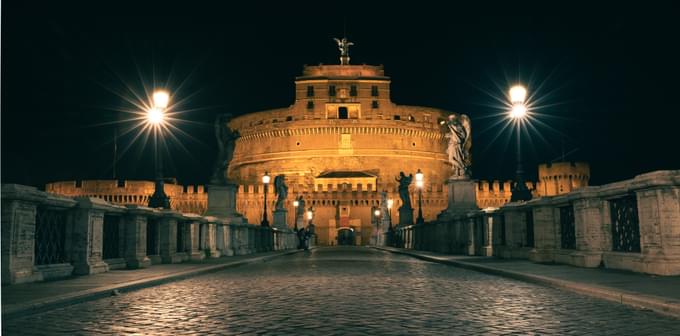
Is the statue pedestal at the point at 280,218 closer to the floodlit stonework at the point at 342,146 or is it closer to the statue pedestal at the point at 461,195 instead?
the statue pedestal at the point at 461,195

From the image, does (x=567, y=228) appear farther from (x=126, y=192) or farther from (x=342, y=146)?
(x=342, y=146)

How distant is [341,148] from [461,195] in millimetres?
63430

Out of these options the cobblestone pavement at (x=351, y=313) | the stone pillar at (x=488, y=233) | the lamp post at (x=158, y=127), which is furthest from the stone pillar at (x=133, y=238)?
the stone pillar at (x=488, y=233)

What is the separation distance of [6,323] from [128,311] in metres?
1.33

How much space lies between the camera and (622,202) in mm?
11703

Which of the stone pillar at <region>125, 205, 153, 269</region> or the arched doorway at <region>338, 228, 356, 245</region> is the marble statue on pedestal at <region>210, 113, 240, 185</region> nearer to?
the stone pillar at <region>125, 205, 153, 269</region>

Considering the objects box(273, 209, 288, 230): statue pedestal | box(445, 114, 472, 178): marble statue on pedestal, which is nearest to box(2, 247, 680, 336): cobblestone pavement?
box(445, 114, 472, 178): marble statue on pedestal

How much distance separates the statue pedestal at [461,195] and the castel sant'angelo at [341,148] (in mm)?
52300

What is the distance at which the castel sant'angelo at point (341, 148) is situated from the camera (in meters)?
76.4

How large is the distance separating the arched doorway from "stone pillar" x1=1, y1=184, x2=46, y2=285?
2533 inches

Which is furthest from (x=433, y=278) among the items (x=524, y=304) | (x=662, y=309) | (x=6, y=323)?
(x=6, y=323)

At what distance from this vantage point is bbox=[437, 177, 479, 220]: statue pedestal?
74.5 ft

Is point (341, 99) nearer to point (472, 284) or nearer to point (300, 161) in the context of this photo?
point (300, 161)

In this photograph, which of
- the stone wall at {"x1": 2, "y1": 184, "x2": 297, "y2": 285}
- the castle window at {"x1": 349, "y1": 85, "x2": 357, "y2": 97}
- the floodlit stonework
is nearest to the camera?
the stone wall at {"x1": 2, "y1": 184, "x2": 297, "y2": 285}
